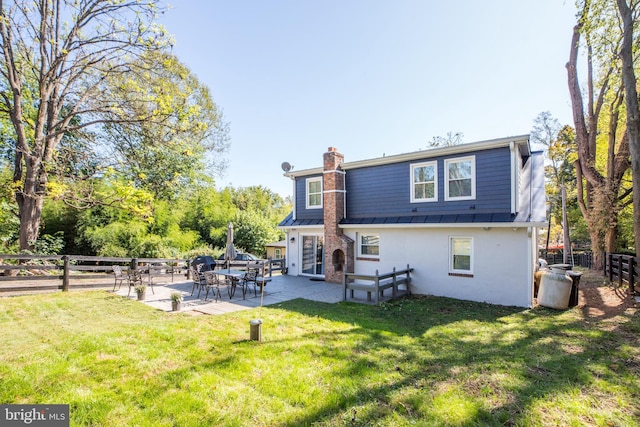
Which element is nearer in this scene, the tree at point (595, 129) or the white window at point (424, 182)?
the white window at point (424, 182)

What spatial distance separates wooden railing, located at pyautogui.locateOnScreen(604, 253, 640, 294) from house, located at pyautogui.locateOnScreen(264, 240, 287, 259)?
1757cm

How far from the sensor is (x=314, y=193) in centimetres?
Result: 1447

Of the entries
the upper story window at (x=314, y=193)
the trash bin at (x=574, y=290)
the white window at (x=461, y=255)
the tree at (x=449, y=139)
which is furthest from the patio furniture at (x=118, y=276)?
the tree at (x=449, y=139)

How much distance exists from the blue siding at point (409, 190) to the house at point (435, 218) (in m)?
0.03

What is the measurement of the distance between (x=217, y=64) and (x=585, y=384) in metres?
16.8

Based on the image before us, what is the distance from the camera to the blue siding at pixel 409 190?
9.72 meters

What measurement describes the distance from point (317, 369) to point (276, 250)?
18.8 m

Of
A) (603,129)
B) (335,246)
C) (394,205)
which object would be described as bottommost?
(335,246)

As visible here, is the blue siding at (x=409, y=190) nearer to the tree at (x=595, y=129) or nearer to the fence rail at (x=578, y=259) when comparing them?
the tree at (x=595, y=129)

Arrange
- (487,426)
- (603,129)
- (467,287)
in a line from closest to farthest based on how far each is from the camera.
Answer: (487,426)
(467,287)
(603,129)

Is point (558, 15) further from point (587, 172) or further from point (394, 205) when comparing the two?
point (394, 205)

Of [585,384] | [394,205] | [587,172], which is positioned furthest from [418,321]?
[587,172]

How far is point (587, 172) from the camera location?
1515 cm

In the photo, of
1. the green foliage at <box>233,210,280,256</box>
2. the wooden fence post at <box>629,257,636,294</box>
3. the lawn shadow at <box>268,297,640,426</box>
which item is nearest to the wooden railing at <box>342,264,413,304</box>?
the lawn shadow at <box>268,297,640,426</box>
